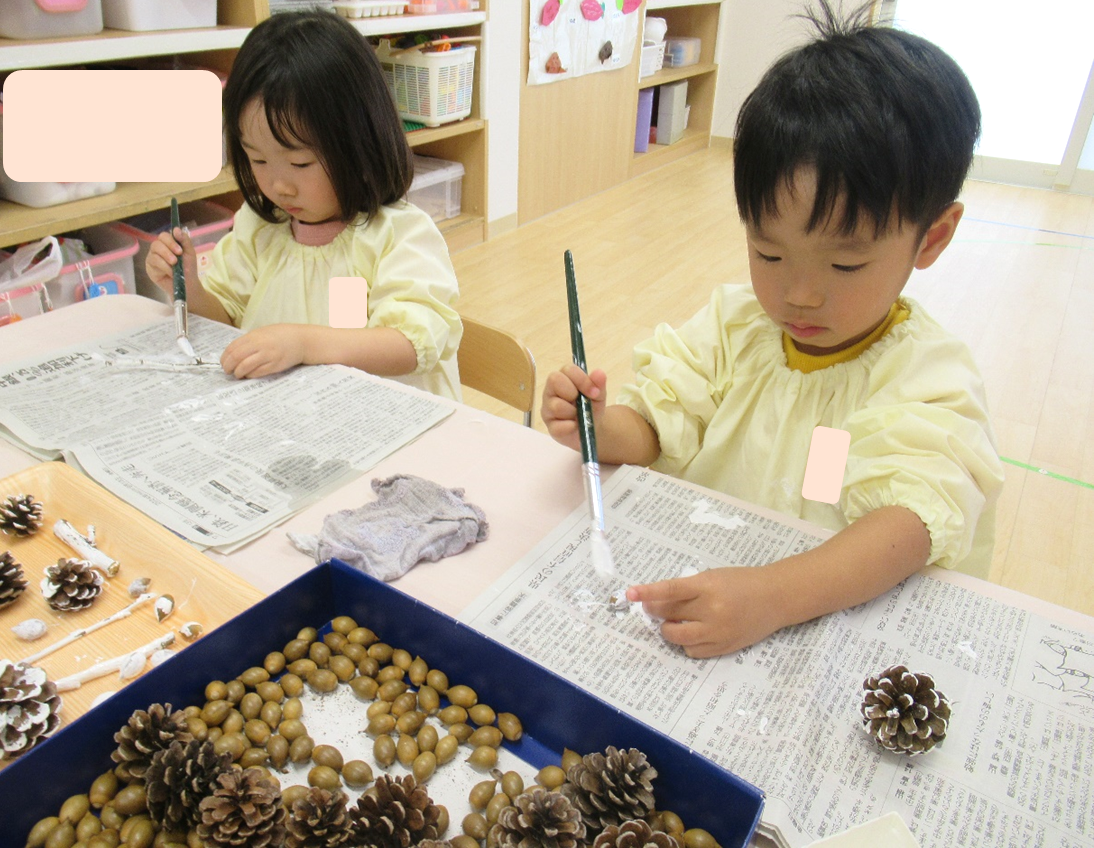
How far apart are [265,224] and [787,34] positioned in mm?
3731

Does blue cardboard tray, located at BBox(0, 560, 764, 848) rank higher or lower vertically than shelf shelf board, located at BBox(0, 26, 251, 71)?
lower

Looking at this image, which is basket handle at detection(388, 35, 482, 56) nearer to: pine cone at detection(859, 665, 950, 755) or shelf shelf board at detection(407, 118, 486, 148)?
shelf shelf board at detection(407, 118, 486, 148)

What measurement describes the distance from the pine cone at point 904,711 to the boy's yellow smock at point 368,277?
2.30 ft

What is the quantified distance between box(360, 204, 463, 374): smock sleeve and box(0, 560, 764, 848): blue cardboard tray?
0.51 meters

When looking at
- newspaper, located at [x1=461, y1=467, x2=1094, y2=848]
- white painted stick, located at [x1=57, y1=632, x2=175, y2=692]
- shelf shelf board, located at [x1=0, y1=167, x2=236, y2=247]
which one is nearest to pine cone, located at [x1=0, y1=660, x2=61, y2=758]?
white painted stick, located at [x1=57, y1=632, x2=175, y2=692]

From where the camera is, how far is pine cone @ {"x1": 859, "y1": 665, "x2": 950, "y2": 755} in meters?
0.46

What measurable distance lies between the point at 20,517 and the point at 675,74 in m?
3.92

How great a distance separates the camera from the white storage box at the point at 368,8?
200cm

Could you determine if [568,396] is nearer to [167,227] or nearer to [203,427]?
[203,427]

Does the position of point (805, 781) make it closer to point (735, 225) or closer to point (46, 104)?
point (46, 104)

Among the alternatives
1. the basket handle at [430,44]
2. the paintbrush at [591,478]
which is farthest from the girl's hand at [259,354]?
the basket handle at [430,44]

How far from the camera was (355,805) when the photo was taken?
457 mm

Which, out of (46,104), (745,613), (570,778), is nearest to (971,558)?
(745,613)

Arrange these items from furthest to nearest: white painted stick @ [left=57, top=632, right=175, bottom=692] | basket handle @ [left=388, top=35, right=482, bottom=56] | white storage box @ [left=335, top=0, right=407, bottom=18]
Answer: basket handle @ [left=388, top=35, right=482, bottom=56] → white storage box @ [left=335, top=0, right=407, bottom=18] → white painted stick @ [left=57, top=632, right=175, bottom=692]
